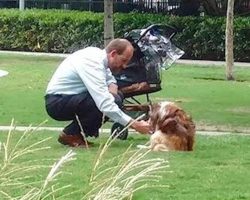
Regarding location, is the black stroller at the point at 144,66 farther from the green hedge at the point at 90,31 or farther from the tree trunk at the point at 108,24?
the green hedge at the point at 90,31

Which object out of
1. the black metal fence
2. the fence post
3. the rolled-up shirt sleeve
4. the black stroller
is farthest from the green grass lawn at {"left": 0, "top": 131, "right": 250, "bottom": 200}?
the fence post

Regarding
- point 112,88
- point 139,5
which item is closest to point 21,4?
point 139,5

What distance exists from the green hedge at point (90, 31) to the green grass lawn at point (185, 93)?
292 cm

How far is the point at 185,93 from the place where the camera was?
17484mm

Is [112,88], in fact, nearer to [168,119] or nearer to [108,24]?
[168,119]

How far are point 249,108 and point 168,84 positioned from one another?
16.3 ft

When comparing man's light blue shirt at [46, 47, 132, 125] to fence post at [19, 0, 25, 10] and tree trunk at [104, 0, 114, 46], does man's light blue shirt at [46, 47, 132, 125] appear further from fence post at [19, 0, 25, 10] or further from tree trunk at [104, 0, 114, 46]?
fence post at [19, 0, 25, 10]

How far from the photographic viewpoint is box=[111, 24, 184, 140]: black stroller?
1057 cm

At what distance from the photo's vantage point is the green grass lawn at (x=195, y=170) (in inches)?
269

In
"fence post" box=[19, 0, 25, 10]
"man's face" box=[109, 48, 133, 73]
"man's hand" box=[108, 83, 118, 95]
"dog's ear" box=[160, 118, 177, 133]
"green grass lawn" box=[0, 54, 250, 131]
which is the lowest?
"green grass lawn" box=[0, 54, 250, 131]

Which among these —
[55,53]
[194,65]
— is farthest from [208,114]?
[55,53]

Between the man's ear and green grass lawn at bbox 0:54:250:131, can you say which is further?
green grass lawn at bbox 0:54:250:131

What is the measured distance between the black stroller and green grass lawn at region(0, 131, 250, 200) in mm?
555

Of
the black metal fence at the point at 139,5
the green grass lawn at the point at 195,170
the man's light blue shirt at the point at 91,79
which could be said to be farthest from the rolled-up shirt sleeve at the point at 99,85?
the black metal fence at the point at 139,5
